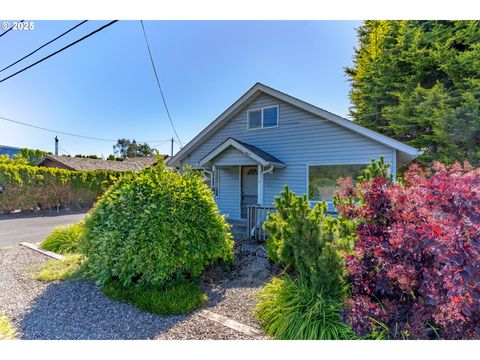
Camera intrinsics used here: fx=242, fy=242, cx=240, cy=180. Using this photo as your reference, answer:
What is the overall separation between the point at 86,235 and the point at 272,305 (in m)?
2.95

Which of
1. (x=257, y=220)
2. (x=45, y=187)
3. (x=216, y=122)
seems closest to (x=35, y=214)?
(x=45, y=187)

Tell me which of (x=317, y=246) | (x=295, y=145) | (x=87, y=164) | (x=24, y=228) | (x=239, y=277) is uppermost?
(x=87, y=164)

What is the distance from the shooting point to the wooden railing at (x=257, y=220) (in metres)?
6.23

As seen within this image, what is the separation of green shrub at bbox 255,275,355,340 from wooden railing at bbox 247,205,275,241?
3360 mm

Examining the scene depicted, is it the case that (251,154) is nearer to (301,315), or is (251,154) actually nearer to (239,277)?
(239,277)

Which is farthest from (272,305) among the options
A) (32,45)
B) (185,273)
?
(32,45)

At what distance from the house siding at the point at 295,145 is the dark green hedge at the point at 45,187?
17.7 ft

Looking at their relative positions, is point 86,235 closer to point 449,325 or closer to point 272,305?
point 272,305

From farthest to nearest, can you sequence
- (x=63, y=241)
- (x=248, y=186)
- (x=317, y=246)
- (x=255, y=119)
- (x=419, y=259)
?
(x=248, y=186) → (x=255, y=119) → (x=63, y=241) → (x=317, y=246) → (x=419, y=259)

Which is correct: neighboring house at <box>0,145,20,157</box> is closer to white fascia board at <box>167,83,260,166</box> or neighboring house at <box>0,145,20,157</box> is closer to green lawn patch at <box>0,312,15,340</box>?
white fascia board at <box>167,83,260,166</box>

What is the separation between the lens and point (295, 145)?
8047mm

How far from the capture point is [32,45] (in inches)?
177

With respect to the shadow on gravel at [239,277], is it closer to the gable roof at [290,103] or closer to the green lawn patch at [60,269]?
the green lawn patch at [60,269]

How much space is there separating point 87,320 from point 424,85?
1481 centimetres
